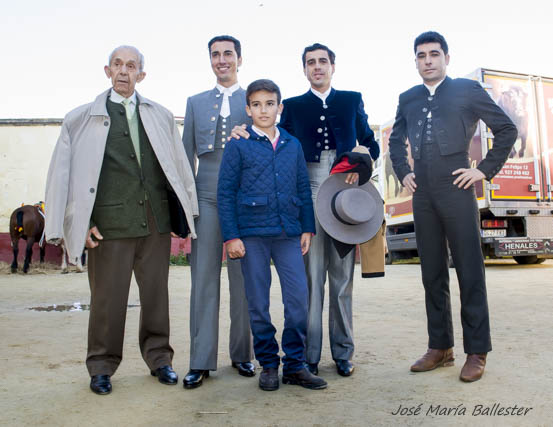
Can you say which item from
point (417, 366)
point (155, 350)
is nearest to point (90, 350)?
point (155, 350)

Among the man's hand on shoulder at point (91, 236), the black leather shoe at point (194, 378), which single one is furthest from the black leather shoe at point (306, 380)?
the man's hand on shoulder at point (91, 236)

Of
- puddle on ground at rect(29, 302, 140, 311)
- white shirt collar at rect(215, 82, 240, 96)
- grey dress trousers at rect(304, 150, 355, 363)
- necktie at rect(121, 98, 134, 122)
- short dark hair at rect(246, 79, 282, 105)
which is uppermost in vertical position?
white shirt collar at rect(215, 82, 240, 96)

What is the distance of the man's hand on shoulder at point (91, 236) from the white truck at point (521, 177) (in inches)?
358

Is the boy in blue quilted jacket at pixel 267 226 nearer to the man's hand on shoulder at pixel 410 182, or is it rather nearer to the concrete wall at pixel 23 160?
the man's hand on shoulder at pixel 410 182

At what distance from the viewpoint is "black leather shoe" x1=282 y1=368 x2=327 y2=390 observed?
9.71ft

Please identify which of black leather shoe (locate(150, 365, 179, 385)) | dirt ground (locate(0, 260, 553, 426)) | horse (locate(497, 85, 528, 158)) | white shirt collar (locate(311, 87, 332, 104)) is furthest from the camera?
horse (locate(497, 85, 528, 158))

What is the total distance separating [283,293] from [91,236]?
3.89ft

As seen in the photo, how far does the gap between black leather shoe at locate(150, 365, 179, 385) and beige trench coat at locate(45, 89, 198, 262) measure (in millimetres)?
838

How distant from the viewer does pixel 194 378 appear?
122 inches

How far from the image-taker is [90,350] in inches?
125

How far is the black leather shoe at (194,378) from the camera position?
121 inches

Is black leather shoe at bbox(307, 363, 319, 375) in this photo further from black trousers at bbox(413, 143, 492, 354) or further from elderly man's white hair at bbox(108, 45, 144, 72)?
elderly man's white hair at bbox(108, 45, 144, 72)

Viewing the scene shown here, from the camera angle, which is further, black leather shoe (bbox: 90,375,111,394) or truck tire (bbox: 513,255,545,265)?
truck tire (bbox: 513,255,545,265)

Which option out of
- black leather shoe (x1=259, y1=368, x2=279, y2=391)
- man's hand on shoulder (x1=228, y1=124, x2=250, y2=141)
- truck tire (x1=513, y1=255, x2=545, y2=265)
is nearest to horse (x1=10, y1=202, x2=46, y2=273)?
truck tire (x1=513, y1=255, x2=545, y2=265)
